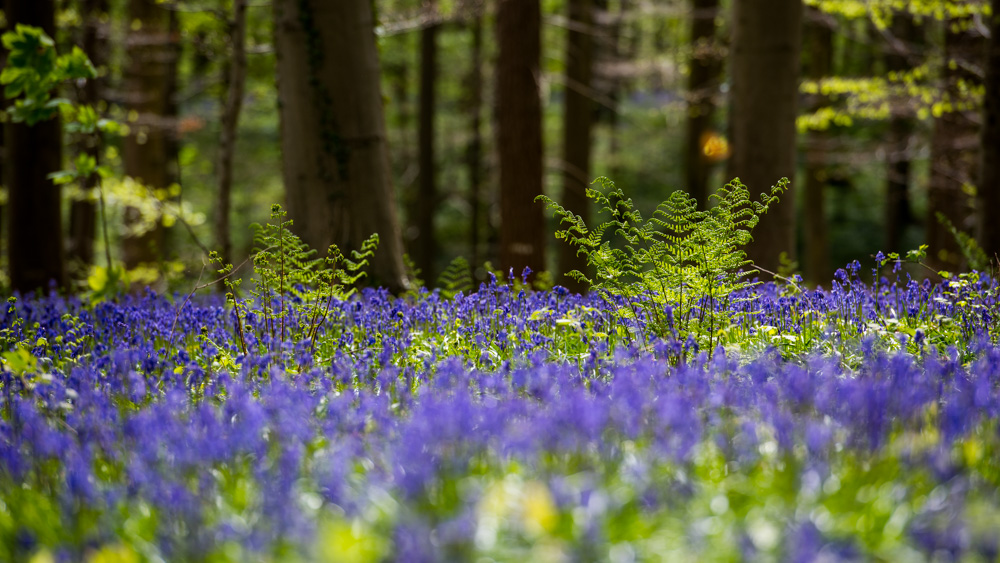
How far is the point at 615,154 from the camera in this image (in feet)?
73.2

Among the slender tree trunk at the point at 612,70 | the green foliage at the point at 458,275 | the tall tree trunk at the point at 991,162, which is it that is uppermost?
the slender tree trunk at the point at 612,70

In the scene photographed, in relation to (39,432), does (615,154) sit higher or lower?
higher

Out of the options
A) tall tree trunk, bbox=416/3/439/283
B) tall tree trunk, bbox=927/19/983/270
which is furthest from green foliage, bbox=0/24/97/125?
tall tree trunk, bbox=416/3/439/283

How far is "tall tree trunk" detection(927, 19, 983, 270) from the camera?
1119 centimetres

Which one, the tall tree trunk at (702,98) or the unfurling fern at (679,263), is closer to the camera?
the unfurling fern at (679,263)

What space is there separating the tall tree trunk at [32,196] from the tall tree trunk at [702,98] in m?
9.76

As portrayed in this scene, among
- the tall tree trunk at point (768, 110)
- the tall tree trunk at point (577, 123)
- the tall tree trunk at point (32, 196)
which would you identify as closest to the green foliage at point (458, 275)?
the tall tree trunk at point (768, 110)

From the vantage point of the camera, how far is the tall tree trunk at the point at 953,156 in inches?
440

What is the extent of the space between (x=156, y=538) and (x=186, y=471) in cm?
30

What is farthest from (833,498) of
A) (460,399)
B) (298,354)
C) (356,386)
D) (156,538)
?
(298,354)

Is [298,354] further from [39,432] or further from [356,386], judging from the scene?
[39,432]

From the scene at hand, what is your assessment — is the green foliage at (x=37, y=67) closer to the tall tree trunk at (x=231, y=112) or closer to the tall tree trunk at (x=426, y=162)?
the tall tree trunk at (x=231, y=112)

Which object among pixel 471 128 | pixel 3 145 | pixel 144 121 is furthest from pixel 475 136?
pixel 3 145

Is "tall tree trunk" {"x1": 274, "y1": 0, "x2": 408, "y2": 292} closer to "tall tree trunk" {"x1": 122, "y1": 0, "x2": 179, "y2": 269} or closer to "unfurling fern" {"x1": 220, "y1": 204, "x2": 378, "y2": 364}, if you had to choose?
"unfurling fern" {"x1": 220, "y1": 204, "x2": 378, "y2": 364}
